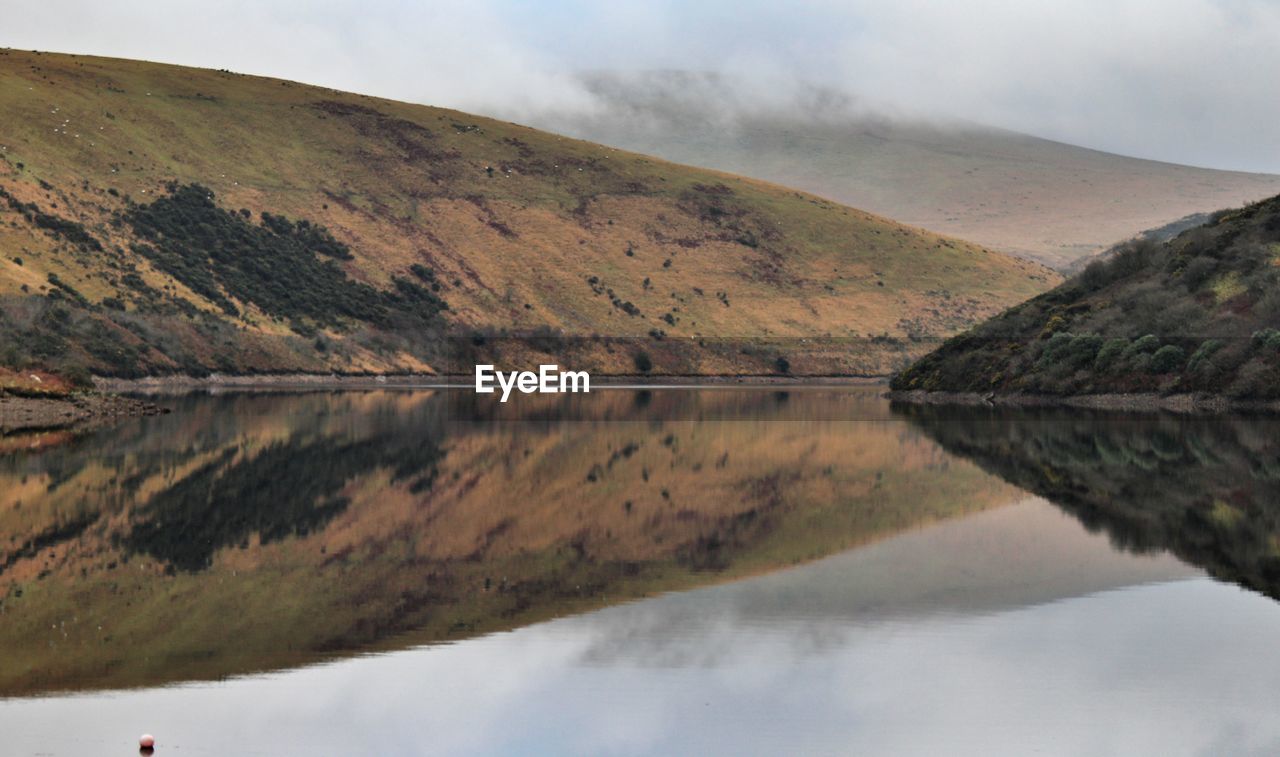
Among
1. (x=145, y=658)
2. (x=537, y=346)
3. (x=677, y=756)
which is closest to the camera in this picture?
(x=677, y=756)

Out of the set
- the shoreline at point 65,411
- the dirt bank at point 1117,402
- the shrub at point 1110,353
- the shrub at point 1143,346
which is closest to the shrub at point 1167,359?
the shrub at point 1143,346

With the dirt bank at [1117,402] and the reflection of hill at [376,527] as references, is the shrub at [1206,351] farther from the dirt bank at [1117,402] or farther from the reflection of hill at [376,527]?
the reflection of hill at [376,527]

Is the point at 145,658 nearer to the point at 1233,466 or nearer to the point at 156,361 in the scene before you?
the point at 1233,466

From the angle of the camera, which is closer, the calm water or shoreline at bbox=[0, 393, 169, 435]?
the calm water

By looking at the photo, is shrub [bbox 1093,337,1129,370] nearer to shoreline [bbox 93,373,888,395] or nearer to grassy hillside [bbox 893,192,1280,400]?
grassy hillside [bbox 893,192,1280,400]

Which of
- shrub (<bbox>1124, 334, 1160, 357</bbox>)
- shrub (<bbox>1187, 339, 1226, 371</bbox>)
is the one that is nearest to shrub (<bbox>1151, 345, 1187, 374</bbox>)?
shrub (<bbox>1124, 334, 1160, 357</bbox>)

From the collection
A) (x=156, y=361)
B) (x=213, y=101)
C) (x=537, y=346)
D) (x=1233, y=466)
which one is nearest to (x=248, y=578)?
(x=1233, y=466)

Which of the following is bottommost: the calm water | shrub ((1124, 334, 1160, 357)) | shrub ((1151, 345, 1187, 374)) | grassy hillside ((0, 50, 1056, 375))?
the calm water
